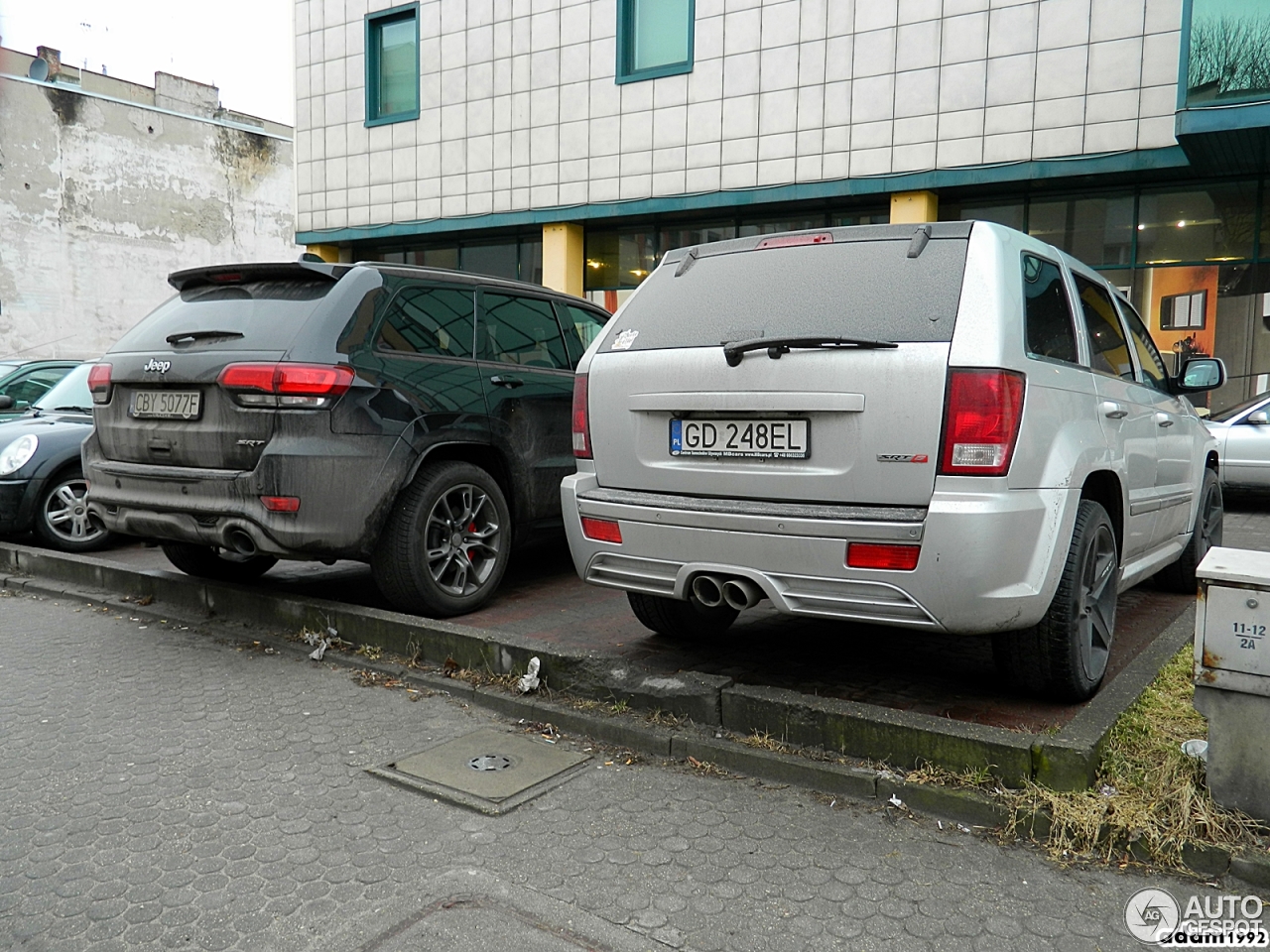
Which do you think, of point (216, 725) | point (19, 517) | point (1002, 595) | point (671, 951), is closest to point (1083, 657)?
point (1002, 595)

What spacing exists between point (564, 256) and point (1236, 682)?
13521 millimetres

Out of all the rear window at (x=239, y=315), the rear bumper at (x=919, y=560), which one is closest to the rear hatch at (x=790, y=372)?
the rear bumper at (x=919, y=560)

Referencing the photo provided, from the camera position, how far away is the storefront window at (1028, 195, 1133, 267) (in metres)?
12.3

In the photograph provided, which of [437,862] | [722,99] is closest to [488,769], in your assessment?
[437,862]

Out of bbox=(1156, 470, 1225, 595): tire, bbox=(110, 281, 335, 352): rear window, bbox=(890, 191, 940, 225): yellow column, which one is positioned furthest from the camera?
bbox=(890, 191, 940, 225): yellow column

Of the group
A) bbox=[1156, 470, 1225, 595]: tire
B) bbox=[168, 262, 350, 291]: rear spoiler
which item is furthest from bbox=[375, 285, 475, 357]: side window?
bbox=[1156, 470, 1225, 595]: tire

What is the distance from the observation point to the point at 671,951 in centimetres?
255

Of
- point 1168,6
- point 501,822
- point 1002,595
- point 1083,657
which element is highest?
point 1168,6

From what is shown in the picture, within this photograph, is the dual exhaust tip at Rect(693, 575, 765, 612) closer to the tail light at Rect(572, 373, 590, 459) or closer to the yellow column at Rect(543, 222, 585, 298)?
the tail light at Rect(572, 373, 590, 459)

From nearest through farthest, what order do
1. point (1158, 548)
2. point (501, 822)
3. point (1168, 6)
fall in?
1. point (501, 822)
2. point (1158, 548)
3. point (1168, 6)

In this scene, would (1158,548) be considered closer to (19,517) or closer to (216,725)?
(216,725)

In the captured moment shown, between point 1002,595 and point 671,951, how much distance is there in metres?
1.63

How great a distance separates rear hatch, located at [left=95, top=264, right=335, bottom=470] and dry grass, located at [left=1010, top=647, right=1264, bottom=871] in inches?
148

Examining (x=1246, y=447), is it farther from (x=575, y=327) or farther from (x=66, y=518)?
(x=66, y=518)
